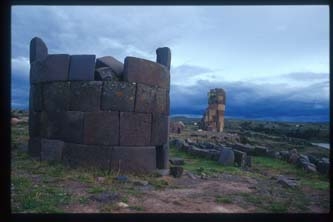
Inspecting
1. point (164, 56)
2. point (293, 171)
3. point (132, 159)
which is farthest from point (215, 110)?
point (132, 159)

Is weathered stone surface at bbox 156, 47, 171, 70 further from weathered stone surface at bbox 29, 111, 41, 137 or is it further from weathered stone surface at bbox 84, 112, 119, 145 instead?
weathered stone surface at bbox 29, 111, 41, 137

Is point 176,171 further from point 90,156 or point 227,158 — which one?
point 227,158

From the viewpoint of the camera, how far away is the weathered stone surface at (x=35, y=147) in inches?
349

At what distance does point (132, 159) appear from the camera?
312 inches

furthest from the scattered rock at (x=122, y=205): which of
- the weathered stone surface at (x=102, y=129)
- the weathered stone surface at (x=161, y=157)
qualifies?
the weathered stone surface at (x=161, y=157)

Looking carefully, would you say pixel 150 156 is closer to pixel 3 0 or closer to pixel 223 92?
pixel 3 0

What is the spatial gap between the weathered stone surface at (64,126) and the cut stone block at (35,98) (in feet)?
1.38

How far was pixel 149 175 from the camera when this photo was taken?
779cm

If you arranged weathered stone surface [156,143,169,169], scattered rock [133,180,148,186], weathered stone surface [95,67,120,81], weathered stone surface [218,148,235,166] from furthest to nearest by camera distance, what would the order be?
weathered stone surface [218,148,235,166], weathered stone surface [156,143,169,169], weathered stone surface [95,67,120,81], scattered rock [133,180,148,186]

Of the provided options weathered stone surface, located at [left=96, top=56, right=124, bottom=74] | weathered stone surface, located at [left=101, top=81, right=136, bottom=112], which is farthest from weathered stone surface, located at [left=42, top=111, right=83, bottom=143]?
weathered stone surface, located at [left=96, top=56, right=124, bottom=74]

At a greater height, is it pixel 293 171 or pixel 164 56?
pixel 164 56

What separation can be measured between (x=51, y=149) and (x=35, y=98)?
170 centimetres

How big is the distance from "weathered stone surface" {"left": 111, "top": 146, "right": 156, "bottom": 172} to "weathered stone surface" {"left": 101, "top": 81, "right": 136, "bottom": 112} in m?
0.97

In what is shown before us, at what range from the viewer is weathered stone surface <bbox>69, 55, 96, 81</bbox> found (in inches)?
317
